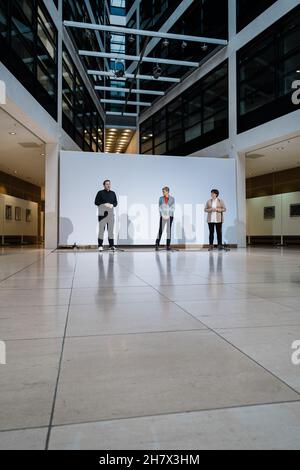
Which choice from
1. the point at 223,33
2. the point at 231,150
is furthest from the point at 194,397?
the point at 223,33

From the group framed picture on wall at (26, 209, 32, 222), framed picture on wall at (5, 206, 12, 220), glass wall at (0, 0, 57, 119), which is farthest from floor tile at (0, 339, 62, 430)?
framed picture on wall at (26, 209, 32, 222)

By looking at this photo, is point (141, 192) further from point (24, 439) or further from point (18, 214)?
point (24, 439)

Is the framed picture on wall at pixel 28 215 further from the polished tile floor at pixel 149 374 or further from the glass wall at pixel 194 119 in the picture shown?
the polished tile floor at pixel 149 374

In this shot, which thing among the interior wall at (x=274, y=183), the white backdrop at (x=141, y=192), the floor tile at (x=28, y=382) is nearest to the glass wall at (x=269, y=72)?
the white backdrop at (x=141, y=192)

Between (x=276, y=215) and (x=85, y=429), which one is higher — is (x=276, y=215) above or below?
above

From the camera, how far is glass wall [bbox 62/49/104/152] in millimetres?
15821

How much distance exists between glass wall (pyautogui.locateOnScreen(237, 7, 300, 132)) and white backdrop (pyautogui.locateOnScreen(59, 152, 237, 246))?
2.13m

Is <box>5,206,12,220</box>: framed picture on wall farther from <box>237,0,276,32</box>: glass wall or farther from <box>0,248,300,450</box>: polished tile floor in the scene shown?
<box>0,248,300,450</box>: polished tile floor

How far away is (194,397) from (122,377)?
321mm

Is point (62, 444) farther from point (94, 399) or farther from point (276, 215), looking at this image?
point (276, 215)

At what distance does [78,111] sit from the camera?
60.0 ft

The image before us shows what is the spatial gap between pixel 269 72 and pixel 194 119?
5.45m

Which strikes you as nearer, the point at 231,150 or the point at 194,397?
the point at 194,397
